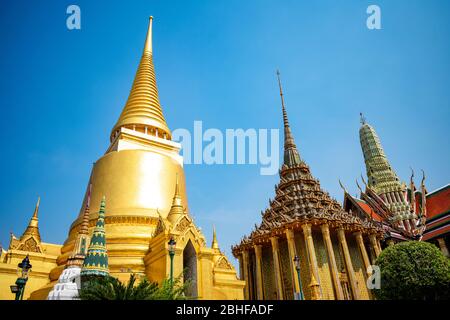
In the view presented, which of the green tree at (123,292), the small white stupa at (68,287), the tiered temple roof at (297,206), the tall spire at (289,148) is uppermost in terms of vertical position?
the tall spire at (289,148)

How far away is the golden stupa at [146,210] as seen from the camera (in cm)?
1383

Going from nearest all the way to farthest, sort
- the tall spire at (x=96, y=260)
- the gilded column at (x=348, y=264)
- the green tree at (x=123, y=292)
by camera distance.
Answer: the green tree at (x=123, y=292), the tall spire at (x=96, y=260), the gilded column at (x=348, y=264)

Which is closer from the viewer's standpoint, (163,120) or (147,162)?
(147,162)

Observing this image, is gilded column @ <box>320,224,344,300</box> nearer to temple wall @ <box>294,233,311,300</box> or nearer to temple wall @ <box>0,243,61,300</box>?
temple wall @ <box>294,233,311,300</box>

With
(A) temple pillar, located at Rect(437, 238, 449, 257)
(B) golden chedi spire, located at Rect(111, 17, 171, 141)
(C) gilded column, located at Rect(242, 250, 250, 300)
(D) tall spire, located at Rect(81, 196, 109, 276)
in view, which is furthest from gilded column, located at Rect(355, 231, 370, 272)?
(D) tall spire, located at Rect(81, 196, 109, 276)

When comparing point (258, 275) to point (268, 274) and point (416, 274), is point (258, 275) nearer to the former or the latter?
point (268, 274)

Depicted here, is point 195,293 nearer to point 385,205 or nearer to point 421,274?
point 421,274

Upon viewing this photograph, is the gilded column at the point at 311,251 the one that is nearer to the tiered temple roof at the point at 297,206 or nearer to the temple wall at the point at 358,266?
the tiered temple roof at the point at 297,206

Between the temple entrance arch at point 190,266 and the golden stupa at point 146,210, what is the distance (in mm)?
38

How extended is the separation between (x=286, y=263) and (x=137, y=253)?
1152 centimetres

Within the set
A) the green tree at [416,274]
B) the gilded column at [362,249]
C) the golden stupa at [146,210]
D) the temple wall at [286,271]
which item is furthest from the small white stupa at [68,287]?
the gilded column at [362,249]

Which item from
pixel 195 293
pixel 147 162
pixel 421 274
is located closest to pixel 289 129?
pixel 147 162
